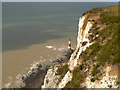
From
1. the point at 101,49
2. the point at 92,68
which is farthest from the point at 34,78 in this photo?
the point at 101,49

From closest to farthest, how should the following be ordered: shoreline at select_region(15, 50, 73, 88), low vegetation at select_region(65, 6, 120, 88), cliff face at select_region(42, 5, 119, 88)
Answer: cliff face at select_region(42, 5, 119, 88), low vegetation at select_region(65, 6, 120, 88), shoreline at select_region(15, 50, 73, 88)

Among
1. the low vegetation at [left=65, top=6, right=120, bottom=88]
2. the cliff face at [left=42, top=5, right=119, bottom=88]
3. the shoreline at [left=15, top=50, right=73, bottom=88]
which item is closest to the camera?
the cliff face at [left=42, top=5, right=119, bottom=88]

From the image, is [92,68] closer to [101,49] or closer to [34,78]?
[101,49]

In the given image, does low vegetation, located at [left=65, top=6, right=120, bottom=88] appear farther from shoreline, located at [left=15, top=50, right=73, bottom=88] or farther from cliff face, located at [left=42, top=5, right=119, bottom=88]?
shoreline, located at [left=15, top=50, right=73, bottom=88]

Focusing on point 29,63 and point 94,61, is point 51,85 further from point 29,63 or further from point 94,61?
point 29,63

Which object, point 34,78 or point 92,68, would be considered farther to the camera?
point 34,78

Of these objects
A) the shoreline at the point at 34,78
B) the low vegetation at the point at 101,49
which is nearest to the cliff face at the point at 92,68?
the low vegetation at the point at 101,49

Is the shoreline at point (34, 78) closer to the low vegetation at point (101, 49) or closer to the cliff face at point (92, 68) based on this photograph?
the cliff face at point (92, 68)

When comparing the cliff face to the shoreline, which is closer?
the cliff face

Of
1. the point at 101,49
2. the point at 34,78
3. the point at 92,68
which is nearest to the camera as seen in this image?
the point at 92,68

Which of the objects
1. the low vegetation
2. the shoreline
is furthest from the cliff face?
the shoreline

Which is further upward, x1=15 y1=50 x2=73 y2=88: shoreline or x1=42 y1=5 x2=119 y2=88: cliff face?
x1=42 y1=5 x2=119 y2=88: cliff face
